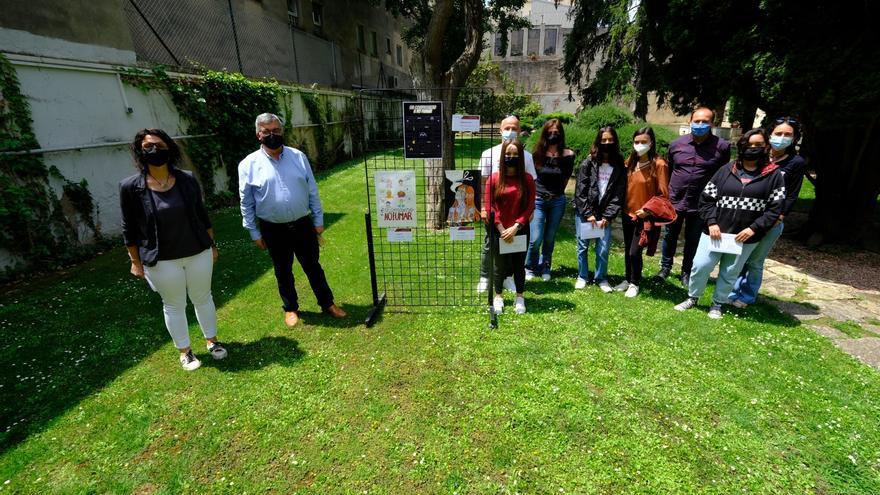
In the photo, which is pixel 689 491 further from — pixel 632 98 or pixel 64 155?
pixel 632 98

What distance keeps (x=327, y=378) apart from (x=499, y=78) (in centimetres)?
3774

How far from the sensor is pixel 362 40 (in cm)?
2250

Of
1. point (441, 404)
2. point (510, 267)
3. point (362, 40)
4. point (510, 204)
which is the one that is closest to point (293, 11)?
point (362, 40)

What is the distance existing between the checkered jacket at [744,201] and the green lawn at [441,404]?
104 cm

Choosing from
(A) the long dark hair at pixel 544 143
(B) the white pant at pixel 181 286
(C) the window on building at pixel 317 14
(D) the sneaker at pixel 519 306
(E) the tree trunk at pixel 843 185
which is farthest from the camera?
(C) the window on building at pixel 317 14

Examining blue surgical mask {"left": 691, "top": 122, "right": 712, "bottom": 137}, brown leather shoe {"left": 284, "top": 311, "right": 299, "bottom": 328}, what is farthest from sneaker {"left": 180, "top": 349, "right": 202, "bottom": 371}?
blue surgical mask {"left": 691, "top": 122, "right": 712, "bottom": 137}

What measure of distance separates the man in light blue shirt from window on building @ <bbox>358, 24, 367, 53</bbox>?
2109 centimetres

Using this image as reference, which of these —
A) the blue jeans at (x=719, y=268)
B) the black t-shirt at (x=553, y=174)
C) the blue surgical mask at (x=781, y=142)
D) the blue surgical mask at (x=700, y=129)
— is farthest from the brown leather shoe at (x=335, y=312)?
the blue surgical mask at (x=781, y=142)

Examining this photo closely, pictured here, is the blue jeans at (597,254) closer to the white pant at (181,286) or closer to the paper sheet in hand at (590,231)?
the paper sheet in hand at (590,231)

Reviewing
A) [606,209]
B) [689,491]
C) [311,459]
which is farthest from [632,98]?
[311,459]

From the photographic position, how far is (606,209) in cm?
450

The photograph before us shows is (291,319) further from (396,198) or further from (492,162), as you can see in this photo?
(492,162)

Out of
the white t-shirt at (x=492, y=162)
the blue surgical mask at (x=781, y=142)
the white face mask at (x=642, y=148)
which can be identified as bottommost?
the white t-shirt at (x=492, y=162)

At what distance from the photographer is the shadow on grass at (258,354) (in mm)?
3520
